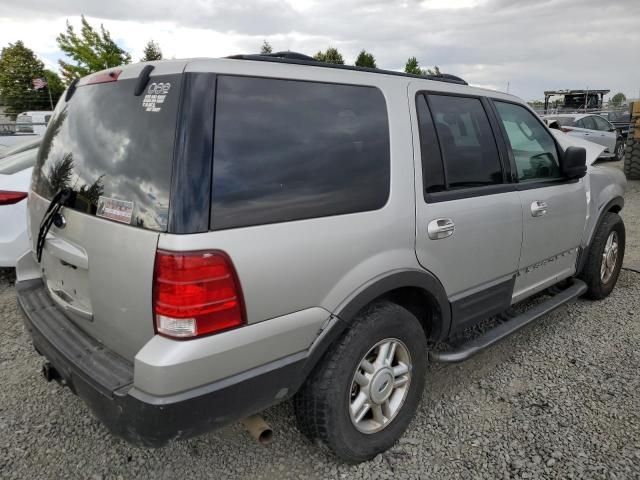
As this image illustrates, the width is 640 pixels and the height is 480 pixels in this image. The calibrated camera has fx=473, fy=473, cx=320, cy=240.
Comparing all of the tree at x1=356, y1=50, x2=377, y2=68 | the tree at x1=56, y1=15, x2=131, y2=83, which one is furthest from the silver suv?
the tree at x1=356, y1=50, x2=377, y2=68

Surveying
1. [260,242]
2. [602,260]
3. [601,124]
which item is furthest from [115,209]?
[601,124]

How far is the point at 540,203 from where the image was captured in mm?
3064

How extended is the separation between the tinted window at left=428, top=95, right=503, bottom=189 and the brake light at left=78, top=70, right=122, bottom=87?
154cm

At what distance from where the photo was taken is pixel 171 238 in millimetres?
1600

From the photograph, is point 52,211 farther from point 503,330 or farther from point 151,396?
point 503,330

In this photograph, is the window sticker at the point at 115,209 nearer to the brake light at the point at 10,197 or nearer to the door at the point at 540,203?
the door at the point at 540,203

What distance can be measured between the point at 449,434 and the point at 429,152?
1.49 metres

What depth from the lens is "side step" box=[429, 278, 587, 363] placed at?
2.62m

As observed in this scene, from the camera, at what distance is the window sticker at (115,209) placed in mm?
1751

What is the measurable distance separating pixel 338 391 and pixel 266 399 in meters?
0.35

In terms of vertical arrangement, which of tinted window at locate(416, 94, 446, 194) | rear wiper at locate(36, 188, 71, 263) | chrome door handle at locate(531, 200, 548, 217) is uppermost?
tinted window at locate(416, 94, 446, 194)

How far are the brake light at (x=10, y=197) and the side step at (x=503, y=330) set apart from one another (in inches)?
145

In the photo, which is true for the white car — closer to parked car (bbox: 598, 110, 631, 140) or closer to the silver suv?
the silver suv

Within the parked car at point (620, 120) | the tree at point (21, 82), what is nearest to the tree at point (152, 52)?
the tree at point (21, 82)
